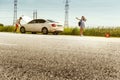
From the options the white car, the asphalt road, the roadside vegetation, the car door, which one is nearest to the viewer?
the asphalt road

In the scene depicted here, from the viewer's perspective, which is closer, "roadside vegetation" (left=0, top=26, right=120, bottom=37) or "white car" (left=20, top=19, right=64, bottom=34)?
"white car" (left=20, top=19, right=64, bottom=34)

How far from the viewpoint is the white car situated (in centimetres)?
3081

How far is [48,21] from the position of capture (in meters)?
31.4

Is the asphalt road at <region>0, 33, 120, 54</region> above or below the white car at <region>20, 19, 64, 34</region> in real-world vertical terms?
below

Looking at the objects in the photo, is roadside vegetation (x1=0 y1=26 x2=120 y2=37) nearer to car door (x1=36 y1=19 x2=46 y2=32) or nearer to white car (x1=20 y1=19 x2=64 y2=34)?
white car (x1=20 y1=19 x2=64 y2=34)

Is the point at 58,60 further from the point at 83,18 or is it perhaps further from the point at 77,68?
the point at 83,18

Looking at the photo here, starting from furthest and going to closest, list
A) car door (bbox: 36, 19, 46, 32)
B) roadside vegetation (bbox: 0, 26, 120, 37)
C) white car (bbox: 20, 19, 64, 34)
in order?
roadside vegetation (bbox: 0, 26, 120, 37), car door (bbox: 36, 19, 46, 32), white car (bbox: 20, 19, 64, 34)

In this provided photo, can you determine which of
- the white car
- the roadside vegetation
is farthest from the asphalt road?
the roadside vegetation

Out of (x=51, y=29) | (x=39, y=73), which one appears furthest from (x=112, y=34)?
(x=39, y=73)

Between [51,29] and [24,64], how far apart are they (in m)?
23.6

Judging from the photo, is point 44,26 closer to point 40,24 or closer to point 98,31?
point 40,24

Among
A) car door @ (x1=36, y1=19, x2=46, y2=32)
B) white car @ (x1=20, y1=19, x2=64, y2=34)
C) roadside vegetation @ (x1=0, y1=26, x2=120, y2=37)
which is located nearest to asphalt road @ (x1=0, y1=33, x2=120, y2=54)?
white car @ (x1=20, y1=19, x2=64, y2=34)

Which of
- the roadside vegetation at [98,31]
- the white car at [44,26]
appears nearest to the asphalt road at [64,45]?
the white car at [44,26]

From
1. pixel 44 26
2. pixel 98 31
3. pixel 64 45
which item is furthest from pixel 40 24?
pixel 64 45
